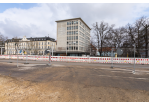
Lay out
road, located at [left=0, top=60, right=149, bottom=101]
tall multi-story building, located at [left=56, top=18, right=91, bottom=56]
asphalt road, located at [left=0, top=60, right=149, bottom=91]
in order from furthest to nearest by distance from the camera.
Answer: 1. tall multi-story building, located at [left=56, top=18, right=91, bottom=56]
2. asphalt road, located at [left=0, top=60, right=149, bottom=91]
3. road, located at [left=0, top=60, right=149, bottom=101]

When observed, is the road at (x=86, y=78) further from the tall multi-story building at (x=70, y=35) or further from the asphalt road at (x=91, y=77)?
the tall multi-story building at (x=70, y=35)

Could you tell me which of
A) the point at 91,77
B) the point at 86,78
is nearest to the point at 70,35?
the point at 91,77

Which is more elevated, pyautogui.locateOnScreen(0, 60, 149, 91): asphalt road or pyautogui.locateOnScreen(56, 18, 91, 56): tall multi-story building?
pyautogui.locateOnScreen(56, 18, 91, 56): tall multi-story building

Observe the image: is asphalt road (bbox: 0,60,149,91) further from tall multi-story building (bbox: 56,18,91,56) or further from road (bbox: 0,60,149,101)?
tall multi-story building (bbox: 56,18,91,56)

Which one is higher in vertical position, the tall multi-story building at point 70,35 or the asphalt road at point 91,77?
the tall multi-story building at point 70,35

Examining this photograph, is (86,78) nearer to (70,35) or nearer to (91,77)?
(91,77)

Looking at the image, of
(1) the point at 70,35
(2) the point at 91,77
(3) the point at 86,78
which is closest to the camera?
(3) the point at 86,78

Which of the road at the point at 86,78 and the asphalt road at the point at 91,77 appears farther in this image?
the asphalt road at the point at 91,77

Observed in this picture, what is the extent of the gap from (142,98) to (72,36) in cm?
5744

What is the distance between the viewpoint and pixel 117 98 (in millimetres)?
3549

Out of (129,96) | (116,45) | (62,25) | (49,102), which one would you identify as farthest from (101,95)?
(62,25)

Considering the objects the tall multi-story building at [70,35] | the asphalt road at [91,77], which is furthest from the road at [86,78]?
the tall multi-story building at [70,35]

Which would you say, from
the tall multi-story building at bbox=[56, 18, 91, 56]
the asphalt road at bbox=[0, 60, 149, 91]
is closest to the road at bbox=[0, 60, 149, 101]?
the asphalt road at bbox=[0, 60, 149, 91]

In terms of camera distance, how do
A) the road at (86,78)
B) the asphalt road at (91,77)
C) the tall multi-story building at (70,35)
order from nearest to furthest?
the road at (86,78) < the asphalt road at (91,77) < the tall multi-story building at (70,35)
